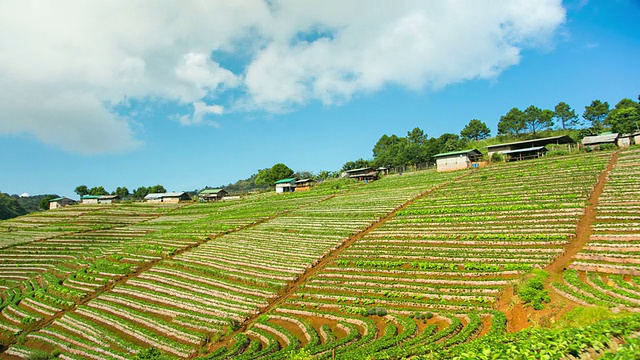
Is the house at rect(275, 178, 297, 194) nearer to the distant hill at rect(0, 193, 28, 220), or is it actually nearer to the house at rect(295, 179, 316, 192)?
the house at rect(295, 179, 316, 192)

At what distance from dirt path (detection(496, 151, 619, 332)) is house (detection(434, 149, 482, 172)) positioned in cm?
4148

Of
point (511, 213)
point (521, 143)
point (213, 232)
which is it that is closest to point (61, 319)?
Answer: point (213, 232)

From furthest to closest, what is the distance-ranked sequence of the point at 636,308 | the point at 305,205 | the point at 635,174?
the point at 305,205
the point at 635,174
the point at 636,308

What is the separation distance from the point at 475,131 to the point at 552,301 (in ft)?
383

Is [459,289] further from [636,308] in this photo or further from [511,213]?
[511,213]

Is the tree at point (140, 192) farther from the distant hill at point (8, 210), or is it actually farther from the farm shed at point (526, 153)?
the farm shed at point (526, 153)

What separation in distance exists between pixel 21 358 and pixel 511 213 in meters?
48.5

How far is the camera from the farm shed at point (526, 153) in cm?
7100

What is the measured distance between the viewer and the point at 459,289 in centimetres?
2677

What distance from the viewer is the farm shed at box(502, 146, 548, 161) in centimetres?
7100

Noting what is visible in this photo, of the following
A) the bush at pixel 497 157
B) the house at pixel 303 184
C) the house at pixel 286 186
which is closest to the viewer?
the bush at pixel 497 157

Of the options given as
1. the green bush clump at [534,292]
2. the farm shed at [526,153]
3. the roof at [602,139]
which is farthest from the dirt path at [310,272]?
the roof at [602,139]

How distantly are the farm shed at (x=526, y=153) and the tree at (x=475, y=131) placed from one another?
178 feet

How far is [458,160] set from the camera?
77750 millimetres
